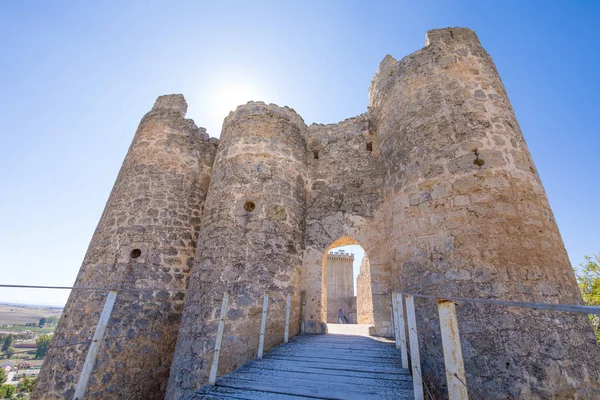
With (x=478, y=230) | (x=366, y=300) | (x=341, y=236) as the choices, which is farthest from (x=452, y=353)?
(x=366, y=300)

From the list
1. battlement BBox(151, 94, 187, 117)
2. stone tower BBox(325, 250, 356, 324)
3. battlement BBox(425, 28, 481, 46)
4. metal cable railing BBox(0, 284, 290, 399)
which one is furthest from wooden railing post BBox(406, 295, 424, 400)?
stone tower BBox(325, 250, 356, 324)

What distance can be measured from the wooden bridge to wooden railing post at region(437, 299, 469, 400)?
884 mm

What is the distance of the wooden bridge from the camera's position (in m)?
2.86

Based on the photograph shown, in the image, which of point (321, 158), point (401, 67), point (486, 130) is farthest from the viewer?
point (321, 158)

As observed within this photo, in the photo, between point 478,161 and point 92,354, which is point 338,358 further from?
point 478,161

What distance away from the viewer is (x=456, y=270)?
14.1 ft

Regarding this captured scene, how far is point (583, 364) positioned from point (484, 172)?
2.82m

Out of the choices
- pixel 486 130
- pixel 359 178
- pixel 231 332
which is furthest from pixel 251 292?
pixel 486 130

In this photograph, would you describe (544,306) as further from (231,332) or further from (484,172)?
(231,332)

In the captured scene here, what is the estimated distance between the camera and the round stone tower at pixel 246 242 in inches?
199

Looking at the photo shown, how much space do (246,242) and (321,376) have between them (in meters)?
3.14

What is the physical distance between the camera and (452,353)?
2098 mm

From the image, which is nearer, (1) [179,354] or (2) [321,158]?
(1) [179,354]

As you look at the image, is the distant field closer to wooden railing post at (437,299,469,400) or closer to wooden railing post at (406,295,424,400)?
wooden railing post at (437,299,469,400)
